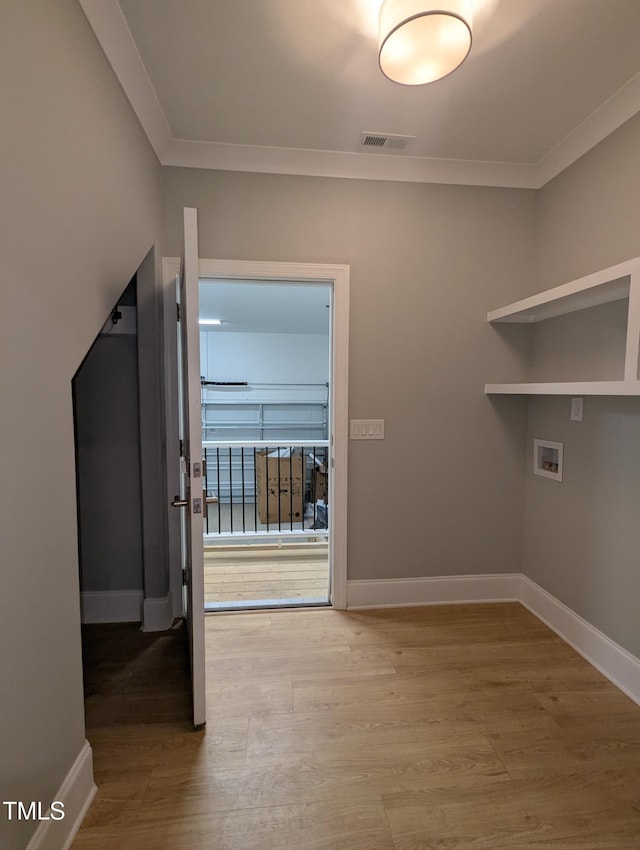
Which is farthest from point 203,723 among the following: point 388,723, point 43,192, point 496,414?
point 496,414

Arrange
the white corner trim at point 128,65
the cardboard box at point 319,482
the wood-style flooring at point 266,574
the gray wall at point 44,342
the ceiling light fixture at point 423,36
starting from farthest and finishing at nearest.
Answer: the cardboard box at point 319,482 < the wood-style flooring at point 266,574 < the white corner trim at point 128,65 < the ceiling light fixture at point 423,36 < the gray wall at point 44,342

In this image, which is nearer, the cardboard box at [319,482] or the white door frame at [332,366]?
the white door frame at [332,366]

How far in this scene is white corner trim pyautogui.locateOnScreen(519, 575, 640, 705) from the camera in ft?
5.92

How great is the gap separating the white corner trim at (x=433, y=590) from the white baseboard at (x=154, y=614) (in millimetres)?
1121

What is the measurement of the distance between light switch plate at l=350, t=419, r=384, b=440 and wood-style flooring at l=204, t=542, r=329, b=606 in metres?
1.15

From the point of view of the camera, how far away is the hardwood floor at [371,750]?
4.03 feet

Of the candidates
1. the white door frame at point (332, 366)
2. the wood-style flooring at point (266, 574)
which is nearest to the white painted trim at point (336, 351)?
the white door frame at point (332, 366)

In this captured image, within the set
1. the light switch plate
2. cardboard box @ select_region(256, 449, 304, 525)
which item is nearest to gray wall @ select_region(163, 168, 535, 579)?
the light switch plate

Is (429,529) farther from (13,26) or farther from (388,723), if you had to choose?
(13,26)

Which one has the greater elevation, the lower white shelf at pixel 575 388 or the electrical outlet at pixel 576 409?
the lower white shelf at pixel 575 388

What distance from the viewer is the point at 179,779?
1378 millimetres

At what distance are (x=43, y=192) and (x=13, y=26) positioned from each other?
13.6 inches

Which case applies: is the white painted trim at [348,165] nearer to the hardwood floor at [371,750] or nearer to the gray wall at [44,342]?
the gray wall at [44,342]

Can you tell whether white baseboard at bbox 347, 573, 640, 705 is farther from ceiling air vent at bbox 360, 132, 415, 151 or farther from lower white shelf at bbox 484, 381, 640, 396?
ceiling air vent at bbox 360, 132, 415, 151
